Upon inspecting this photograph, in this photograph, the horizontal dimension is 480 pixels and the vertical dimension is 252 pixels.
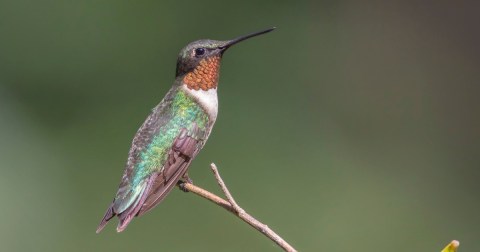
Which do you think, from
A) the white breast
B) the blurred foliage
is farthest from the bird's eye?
the blurred foliage

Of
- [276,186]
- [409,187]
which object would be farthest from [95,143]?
[409,187]

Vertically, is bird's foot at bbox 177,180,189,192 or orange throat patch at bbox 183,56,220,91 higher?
orange throat patch at bbox 183,56,220,91

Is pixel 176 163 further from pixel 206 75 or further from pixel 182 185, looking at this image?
pixel 206 75

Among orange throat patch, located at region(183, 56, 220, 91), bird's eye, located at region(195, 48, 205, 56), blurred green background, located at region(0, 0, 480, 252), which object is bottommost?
blurred green background, located at region(0, 0, 480, 252)

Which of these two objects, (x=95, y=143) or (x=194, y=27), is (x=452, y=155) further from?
(x=95, y=143)

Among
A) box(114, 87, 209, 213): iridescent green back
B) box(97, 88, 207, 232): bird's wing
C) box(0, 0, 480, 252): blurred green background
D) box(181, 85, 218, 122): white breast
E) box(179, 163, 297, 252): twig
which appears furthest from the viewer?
box(0, 0, 480, 252): blurred green background

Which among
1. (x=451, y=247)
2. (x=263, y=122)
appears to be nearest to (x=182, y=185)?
(x=451, y=247)

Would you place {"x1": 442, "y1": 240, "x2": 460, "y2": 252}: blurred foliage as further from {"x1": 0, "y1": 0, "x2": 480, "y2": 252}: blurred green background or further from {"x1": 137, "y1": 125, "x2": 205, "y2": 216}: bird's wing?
{"x1": 0, "y1": 0, "x2": 480, "y2": 252}: blurred green background
